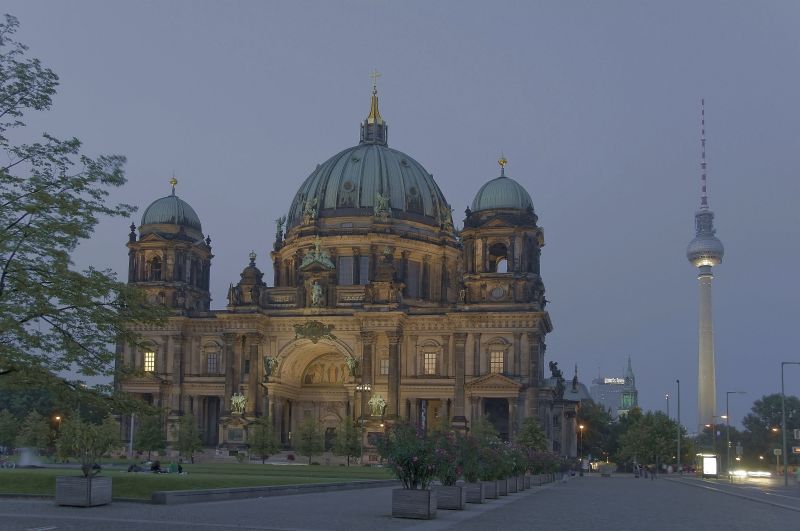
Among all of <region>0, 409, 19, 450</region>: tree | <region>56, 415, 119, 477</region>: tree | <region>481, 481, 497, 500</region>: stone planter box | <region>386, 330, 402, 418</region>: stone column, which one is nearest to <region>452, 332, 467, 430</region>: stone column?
<region>386, 330, 402, 418</region>: stone column

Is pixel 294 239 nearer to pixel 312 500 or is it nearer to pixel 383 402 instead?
pixel 383 402

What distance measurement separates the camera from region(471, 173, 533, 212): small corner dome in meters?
108

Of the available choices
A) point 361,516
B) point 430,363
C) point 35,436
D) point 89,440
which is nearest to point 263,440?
point 430,363

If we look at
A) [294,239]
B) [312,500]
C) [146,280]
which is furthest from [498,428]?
[312,500]

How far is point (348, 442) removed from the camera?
97.3m

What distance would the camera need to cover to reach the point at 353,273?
11594cm

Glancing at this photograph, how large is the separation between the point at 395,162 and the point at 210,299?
26.4m

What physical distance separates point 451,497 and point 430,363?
69097 millimetres

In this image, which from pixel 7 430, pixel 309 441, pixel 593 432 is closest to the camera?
pixel 309 441

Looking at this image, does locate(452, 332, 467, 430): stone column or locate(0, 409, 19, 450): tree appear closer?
locate(452, 332, 467, 430): stone column

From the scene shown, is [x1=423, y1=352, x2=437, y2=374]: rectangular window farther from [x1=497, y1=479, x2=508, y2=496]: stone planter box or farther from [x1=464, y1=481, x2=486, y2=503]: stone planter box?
[x1=464, y1=481, x2=486, y2=503]: stone planter box

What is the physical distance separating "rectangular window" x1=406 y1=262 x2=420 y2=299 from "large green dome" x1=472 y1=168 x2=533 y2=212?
41.1 feet

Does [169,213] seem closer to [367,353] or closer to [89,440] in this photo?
[367,353]

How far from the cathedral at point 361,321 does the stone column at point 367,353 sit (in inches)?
5.4
